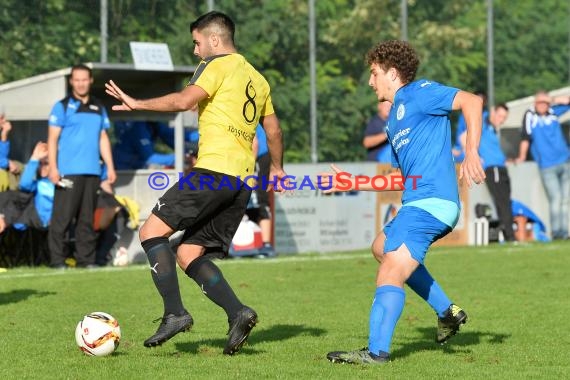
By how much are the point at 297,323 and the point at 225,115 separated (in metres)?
2.53

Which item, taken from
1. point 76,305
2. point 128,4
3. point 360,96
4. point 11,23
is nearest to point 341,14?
point 360,96

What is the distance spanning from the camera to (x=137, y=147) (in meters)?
17.6

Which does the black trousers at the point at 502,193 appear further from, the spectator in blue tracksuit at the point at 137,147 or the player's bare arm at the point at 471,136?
the player's bare arm at the point at 471,136

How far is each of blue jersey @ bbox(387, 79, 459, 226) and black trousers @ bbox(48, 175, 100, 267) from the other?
24.8 feet

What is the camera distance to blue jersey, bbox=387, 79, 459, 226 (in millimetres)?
7922

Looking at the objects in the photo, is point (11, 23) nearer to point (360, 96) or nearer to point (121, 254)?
point (121, 254)

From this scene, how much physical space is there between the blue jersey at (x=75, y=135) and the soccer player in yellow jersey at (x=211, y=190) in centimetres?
673

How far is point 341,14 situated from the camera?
65.6ft

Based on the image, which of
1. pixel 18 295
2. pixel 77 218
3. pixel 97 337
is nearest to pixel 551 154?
pixel 77 218

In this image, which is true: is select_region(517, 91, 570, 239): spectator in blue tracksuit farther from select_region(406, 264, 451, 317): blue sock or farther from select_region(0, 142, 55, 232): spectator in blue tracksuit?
select_region(406, 264, 451, 317): blue sock

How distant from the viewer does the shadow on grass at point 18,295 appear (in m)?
11.6

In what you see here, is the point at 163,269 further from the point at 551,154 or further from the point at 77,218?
the point at 551,154

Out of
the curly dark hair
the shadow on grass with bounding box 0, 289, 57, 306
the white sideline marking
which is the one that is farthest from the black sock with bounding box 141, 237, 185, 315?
the white sideline marking

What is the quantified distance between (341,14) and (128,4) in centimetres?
387
